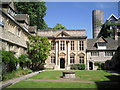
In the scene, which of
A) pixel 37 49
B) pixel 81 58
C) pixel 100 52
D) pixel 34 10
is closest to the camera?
pixel 37 49

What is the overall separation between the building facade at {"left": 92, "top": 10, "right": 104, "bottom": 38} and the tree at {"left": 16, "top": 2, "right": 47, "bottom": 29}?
98.2 feet

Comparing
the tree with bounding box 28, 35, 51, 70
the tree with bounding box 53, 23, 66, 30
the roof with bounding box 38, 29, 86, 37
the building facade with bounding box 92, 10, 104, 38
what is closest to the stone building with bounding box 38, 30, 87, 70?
the roof with bounding box 38, 29, 86, 37

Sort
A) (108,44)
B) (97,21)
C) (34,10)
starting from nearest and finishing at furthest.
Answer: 1. (108,44)
2. (34,10)
3. (97,21)

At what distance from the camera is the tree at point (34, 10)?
4779cm

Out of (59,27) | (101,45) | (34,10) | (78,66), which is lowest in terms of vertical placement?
(78,66)

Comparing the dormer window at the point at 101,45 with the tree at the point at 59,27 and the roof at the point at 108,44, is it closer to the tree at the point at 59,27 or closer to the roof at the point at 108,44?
the roof at the point at 108,44

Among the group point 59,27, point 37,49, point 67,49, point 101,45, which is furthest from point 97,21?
point 37,49

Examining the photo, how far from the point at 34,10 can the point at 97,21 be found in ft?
118

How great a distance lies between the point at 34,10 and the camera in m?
49.2

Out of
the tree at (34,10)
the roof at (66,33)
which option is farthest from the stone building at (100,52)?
the tree at (34,10)

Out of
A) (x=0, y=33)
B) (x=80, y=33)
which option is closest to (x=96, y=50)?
(x=80, y=33)

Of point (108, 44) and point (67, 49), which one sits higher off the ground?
point (108, 44)

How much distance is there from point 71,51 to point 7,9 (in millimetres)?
19788

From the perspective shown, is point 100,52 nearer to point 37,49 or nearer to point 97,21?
point 37,49
